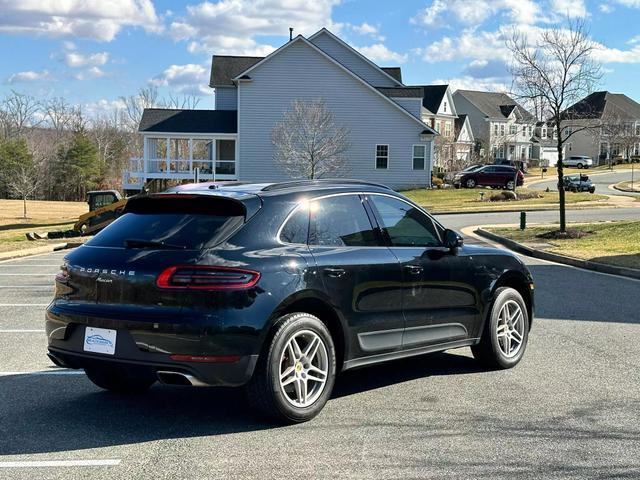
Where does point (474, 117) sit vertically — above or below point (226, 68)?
above

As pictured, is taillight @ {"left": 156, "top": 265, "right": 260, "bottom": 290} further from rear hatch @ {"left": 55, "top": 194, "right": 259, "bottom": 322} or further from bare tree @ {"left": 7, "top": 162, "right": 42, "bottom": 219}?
bare tree @ {"left": 7, "top": 162, "right": 42, "bottom": 219}

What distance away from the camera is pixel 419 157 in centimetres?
4569

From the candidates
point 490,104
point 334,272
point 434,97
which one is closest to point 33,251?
point 334,272

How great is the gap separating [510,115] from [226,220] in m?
91.8

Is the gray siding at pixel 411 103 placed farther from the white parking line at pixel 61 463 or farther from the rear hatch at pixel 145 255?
the white parking line at pixel 61 463

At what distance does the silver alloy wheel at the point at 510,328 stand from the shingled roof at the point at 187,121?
3794cm

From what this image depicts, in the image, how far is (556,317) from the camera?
33.2 ft

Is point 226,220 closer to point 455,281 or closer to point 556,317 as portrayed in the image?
point 455,281

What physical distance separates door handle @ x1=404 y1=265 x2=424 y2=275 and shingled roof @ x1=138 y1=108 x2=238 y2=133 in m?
38.5

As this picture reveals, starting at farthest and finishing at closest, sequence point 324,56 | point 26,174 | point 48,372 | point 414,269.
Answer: point 26,174 → point 324,56 → point 48,372 → point 414,269

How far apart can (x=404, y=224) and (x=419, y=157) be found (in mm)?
39833

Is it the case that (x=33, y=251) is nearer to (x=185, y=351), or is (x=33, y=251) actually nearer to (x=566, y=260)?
(x=566, y=260)

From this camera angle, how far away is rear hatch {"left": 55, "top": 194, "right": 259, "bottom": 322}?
16.6ft

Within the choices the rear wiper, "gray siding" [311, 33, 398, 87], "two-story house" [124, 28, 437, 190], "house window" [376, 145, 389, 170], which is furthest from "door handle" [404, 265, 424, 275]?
"gray siding" [311, 33, 398, 87]
